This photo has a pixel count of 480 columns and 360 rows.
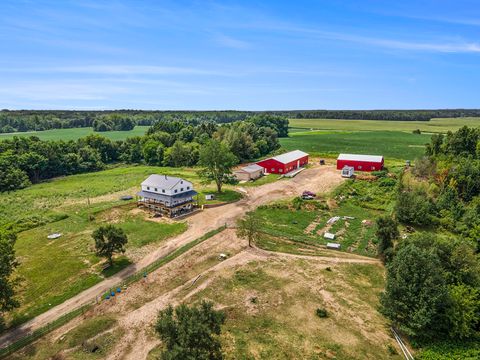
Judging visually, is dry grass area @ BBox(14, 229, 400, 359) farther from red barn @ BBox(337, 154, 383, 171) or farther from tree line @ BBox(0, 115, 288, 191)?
red barn @ BBox(337, 154, 383, 171)

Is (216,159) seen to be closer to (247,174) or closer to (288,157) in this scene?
(247,174)

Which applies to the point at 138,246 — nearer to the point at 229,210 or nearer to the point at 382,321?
the point at 229,210

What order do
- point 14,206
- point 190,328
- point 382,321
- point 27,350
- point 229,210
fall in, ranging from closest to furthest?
point 190,328 < point 27,350 < point 382,321 < point 229,210 < point 14,206

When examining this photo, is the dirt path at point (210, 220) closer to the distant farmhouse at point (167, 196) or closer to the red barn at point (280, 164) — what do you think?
the distant farmhouse at point (167, 196)

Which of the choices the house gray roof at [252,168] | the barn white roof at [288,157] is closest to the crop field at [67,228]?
the house gray roof at [252,168]

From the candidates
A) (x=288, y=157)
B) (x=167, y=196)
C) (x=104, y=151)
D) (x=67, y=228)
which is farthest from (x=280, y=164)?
(x=104, y=151)

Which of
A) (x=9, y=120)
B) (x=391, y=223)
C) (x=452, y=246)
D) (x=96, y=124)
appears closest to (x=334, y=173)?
(x=391, y=223)
